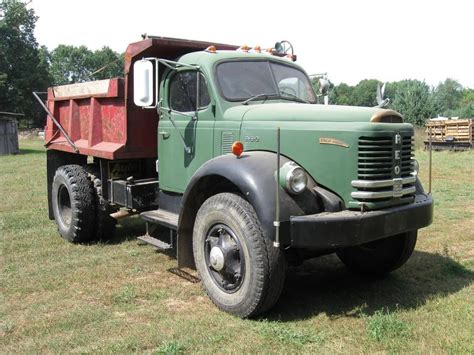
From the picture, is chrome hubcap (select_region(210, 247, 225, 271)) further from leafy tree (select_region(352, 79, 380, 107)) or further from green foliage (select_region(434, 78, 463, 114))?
green foliage (select_region(434, 78, 463, 114))

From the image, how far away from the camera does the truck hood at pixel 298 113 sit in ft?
14.4

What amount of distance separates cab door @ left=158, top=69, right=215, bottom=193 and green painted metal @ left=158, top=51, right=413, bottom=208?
0.03 ft

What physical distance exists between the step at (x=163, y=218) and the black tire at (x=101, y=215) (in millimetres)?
1237

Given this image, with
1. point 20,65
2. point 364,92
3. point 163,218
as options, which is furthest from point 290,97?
point 364,92

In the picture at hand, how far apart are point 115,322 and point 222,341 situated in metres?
1.02

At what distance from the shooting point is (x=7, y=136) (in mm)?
31250

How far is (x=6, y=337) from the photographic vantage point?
404 cm

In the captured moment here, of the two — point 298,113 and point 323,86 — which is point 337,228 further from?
point 323,86

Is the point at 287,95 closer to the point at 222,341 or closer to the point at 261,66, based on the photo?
the point at 261,66

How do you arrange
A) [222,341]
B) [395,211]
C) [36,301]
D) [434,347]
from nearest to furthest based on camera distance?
[434,347], [222,341], [395,211], [36,301]

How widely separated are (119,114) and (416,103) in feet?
111

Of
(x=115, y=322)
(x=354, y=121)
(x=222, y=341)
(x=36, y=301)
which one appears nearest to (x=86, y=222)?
(x=36, y=301)

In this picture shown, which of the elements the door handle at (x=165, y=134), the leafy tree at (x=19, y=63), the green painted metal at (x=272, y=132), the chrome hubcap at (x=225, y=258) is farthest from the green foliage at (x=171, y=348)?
the leafy tree at (x=19, y=63)

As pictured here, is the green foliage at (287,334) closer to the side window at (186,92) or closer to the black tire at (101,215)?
the side window at (186,92)
